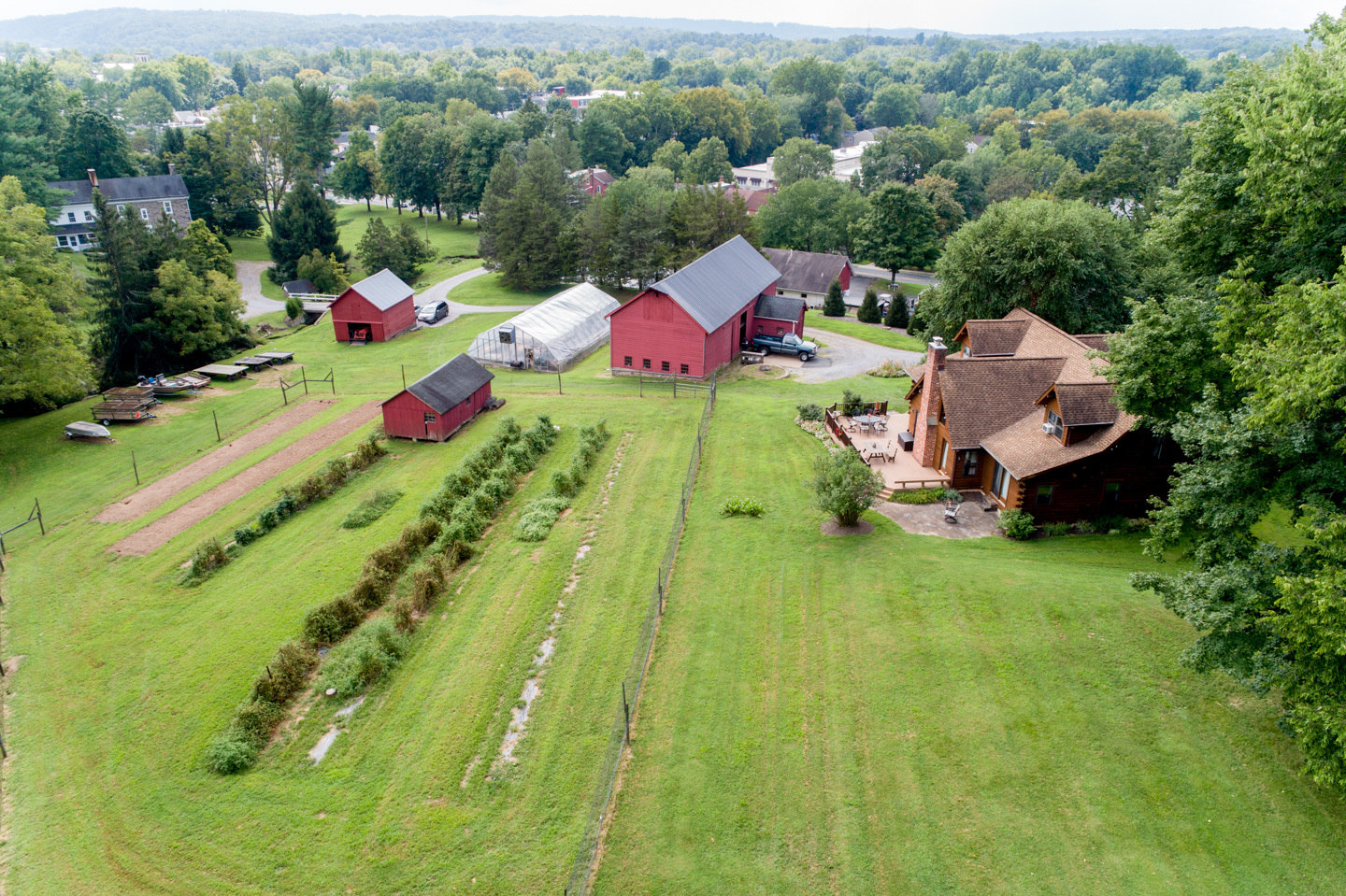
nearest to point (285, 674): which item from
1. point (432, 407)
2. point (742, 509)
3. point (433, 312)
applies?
point (742, 509)

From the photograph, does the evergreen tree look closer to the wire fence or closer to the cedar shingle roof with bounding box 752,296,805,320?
the cedar shingle roof with bounding box 752,296,805,320

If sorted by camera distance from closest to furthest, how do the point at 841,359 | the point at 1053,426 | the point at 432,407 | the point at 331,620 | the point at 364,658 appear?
the point at 364,658 → the point at 331,620 → the point at 1053,426 → the point at 432,407 → the point at 841,359

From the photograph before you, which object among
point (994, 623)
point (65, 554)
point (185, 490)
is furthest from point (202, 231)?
point (994, 623)

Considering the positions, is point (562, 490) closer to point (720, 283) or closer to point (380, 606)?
point (380, 606)

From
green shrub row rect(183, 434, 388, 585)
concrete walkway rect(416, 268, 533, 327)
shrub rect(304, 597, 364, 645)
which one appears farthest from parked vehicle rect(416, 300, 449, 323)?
shrub rect(304, 597, 364, 645)

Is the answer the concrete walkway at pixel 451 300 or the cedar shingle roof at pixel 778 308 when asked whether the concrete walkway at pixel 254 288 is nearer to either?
the concrete walkway at pixel 451 300

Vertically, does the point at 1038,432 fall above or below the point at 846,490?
above
